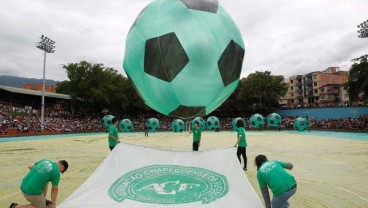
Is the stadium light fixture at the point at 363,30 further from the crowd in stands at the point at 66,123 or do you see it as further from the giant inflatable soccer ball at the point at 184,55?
the giant inflatable soccer ball at the point at 184,55

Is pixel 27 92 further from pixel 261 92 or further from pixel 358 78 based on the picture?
pixel 358 78

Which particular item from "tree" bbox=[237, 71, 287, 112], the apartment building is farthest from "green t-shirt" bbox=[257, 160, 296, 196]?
the apartment building

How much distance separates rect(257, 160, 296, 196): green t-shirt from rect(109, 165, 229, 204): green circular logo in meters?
0.78

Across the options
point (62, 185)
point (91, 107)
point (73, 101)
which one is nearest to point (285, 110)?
point (91, 107)

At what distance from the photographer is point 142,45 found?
4.34 metres

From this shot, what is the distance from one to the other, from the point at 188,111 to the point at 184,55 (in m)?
0.87

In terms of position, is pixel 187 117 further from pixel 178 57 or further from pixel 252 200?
pixel 252 200

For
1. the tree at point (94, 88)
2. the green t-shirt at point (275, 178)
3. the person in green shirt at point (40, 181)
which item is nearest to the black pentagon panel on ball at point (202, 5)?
the green t-shirt at point (275, 178)

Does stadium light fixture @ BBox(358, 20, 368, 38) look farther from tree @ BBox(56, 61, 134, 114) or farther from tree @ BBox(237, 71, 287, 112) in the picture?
tree @ BBox(56, 61, 134, 114)

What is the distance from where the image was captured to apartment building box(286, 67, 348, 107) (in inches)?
2616

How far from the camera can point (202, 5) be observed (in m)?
4.34

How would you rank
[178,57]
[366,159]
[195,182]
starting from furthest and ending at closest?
[366,159], [195,182], [178,57]

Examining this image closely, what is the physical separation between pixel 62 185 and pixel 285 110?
51174mm

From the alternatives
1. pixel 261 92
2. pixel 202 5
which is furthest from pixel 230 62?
pixel 261 92
